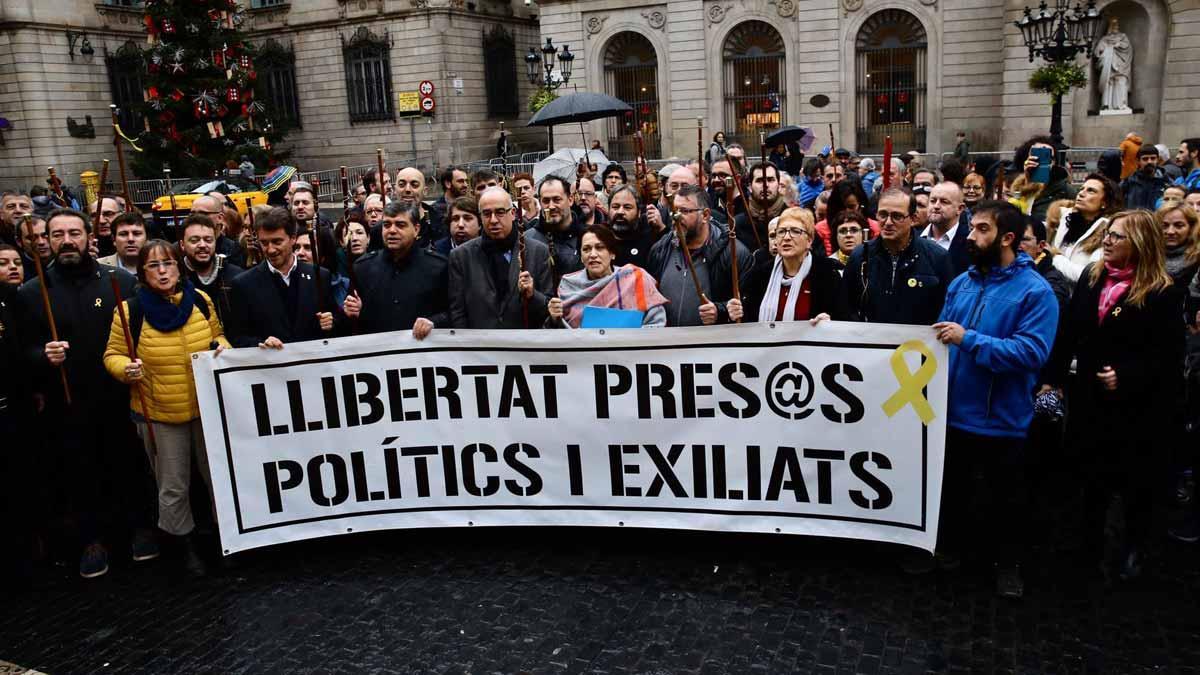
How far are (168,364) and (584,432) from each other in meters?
2.53

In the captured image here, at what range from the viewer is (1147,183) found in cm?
1041

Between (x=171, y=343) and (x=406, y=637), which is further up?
(x=171, y=343)

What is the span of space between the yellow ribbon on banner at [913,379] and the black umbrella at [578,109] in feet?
28.4

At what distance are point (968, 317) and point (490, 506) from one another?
9.72ft

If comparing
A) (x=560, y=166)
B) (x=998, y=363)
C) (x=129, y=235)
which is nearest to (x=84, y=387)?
(x=129, y=235)

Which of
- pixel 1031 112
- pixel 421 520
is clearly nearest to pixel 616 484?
pixel 421 520

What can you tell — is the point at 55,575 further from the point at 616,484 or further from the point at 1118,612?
the point at 1118,612

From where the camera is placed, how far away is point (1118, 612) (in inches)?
192

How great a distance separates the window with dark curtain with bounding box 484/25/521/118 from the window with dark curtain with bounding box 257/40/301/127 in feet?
26.4

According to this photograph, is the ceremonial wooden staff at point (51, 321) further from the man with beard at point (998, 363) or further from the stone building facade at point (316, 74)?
the stone building facade at point (316, 74)

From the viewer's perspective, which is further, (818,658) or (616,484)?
(616,484)

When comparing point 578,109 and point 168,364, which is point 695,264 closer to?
point 168,364

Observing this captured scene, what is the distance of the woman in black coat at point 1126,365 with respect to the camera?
16.4ft

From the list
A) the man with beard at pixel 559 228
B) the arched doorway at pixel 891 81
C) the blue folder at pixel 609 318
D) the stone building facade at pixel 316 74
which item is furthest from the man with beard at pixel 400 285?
the stone building facade at pixel 316 74
